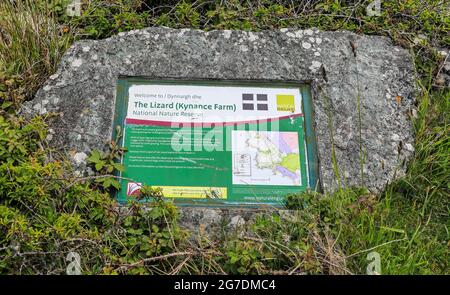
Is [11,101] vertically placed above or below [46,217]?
above

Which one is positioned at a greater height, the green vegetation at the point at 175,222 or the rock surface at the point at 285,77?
the rock surface at the point at 285,77

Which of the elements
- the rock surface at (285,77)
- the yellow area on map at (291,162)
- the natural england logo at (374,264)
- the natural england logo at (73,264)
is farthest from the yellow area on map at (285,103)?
the natural england logo at (73,264)

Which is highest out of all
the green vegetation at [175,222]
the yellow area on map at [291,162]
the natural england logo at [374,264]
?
the yellow area on map at [291,162]

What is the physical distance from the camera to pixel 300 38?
400 centimetres

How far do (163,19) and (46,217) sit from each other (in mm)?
1788

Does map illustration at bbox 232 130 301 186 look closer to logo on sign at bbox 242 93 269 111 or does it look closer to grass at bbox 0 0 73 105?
logo on sign at bbox 242 93 269 111

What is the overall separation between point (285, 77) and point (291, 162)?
606mm

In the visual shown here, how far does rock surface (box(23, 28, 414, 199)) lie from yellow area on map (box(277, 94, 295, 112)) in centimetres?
14

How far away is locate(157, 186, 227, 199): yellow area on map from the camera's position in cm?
335

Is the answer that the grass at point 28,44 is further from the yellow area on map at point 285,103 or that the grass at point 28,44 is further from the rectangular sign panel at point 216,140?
the yellow area on map at point 285,103

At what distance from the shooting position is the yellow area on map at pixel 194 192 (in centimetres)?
335

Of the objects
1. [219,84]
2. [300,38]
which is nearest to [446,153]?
[300,38]

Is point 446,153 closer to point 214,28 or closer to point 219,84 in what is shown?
point 219,84

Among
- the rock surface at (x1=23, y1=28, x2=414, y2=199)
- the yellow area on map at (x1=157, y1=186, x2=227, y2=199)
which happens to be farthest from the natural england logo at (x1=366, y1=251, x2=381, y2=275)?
the yellow area on map at (x1=157, y1=186, x2=227, y2=199)
